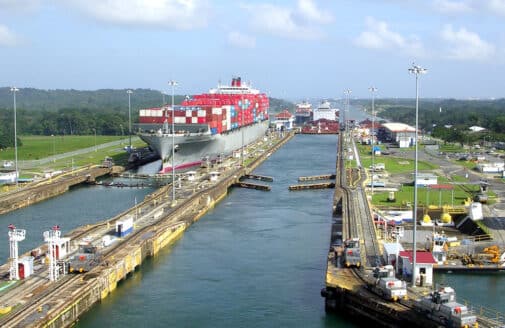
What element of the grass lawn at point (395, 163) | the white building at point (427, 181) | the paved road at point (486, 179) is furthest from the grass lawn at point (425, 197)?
the grass lawn at point (395, 163)

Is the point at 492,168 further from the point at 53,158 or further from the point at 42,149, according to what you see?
the point at 42,149

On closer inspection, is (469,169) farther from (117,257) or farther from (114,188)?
(117,257)

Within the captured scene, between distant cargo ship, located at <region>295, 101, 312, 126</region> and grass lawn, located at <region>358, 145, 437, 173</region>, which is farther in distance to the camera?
distant cargo ship, located at <region>295, 101, 312, 126</region>

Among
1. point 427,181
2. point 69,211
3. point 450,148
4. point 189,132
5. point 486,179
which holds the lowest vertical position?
point 69,211

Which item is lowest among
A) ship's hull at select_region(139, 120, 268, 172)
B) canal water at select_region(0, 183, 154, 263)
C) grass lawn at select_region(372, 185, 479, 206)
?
canal water at select_region(0, 183, 154, 263)

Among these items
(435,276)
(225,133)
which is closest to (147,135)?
(225,133)

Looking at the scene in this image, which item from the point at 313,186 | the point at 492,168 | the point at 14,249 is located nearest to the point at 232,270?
the point at 14,249

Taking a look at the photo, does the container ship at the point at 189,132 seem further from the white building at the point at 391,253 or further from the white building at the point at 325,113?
the white building at the point at 325,113

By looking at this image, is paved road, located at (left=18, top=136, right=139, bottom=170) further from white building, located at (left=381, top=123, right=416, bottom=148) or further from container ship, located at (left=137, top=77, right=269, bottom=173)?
white building, located at (left=381, top=123, right=416, bottom=148)

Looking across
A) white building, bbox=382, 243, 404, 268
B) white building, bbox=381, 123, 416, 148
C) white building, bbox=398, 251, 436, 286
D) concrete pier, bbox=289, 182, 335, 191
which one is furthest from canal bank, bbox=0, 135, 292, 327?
white building, bbox=381, 123, 416, 148

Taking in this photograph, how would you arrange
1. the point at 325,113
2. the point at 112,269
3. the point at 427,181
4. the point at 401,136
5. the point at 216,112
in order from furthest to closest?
the point at 325,113 < the point at 401,136 < the point at 216,112 < the point at 427,181 < the point at 112,269

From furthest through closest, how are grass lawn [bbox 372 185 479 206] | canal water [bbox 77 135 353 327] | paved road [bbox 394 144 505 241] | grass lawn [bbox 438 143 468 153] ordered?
grass lawn [bbox 438 143 468 153], grass lawn [bbox 372 185 479 206], paved road [bbox 394 144 505 241], canal water [bbox 77 135 353 327]
